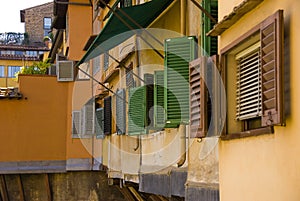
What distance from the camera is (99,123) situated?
65.2ft

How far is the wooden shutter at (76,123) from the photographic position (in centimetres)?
2189

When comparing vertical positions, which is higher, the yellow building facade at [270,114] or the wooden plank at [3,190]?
the yellow building facade at [270,114]

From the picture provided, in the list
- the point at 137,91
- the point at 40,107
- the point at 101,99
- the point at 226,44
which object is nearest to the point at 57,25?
the point at 40,107

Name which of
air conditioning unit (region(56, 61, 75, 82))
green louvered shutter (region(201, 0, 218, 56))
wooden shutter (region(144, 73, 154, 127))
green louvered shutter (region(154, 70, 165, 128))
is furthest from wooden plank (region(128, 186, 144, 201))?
green louvered shutter (region(201, 0, 218, 56))

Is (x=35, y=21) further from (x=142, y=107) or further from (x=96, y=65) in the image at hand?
(x=142, y=107)

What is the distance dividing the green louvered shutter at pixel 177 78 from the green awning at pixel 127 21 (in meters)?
1.29

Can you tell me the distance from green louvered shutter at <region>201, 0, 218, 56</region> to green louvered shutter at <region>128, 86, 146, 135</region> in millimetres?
4300

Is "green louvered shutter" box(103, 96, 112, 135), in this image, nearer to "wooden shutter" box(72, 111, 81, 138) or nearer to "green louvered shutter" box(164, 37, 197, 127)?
"wooden shutter" box(72, 111, 81, 138)

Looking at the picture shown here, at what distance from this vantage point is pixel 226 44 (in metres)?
5.52

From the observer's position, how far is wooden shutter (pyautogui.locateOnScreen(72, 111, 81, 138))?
21.9 m

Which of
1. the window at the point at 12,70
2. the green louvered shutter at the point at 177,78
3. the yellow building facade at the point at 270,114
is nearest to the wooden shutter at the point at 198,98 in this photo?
the yellow building facade at the point at 270,114

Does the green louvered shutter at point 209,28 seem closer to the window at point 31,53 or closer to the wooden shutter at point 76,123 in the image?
the wooden shutter at point 76,123

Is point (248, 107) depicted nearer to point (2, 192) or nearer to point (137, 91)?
point (137, 91)

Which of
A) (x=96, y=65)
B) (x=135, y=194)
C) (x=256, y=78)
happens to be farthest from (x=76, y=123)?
(x=256, y=78)
